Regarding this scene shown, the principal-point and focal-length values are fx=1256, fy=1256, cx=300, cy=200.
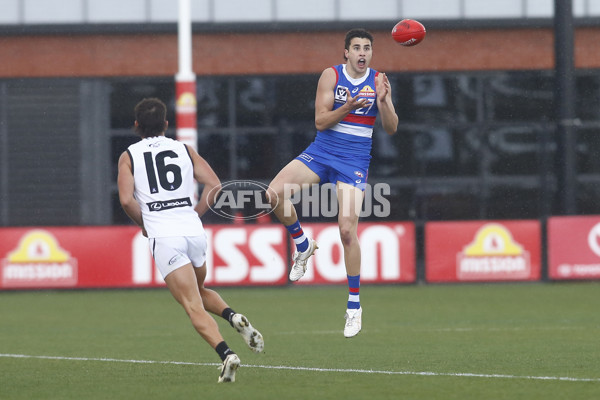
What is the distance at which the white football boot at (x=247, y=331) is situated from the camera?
31.3 feet

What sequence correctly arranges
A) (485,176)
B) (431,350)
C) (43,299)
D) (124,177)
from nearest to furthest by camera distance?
(124,177), (431,350), (43,299), (485,176)

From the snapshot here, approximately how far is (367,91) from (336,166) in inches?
29.6

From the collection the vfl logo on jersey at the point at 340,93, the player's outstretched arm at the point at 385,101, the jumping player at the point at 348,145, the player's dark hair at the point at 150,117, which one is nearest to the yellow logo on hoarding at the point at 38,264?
the jumping player at the point at 348,145

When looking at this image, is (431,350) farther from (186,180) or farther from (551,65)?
(551,65)

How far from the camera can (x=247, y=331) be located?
9.56 m

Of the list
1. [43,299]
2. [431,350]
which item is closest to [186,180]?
[431,350]

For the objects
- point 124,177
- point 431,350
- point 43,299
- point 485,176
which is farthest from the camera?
point 485,176

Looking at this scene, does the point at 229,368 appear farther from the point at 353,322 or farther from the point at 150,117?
the point at 353,322

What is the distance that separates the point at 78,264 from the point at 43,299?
3.92 feet

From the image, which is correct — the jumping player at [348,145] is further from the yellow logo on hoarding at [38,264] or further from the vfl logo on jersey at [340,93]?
the yellow logo on hoarding at [38,264]

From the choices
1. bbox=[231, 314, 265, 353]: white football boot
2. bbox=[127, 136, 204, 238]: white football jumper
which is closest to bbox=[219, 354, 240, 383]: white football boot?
bbox=[231, 314, 265, 353]: white football boot

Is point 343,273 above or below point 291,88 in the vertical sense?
below

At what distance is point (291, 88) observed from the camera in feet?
101

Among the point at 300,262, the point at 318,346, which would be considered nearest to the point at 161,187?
the point at 300,262
